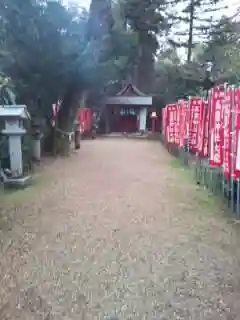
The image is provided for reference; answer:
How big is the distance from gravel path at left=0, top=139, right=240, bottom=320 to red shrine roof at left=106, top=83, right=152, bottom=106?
61.4 ft

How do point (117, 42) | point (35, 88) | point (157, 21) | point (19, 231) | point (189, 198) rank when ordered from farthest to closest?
point (157, 21) → point (117, 42) → point (35, 88) → point (189, 198) → point (19, 231)

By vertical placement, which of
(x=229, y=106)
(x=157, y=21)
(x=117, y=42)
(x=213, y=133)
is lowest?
(x=213, y=133)

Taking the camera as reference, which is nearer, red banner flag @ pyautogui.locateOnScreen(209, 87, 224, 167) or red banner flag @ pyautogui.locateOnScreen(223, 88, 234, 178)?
red banner flag @ pyautogui.locateOnScreen(223, 88, 234, 178)

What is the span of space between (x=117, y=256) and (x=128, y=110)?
23.0m

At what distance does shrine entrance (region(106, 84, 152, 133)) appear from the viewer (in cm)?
2534

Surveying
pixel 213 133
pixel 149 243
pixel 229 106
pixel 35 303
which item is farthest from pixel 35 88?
pixel 35 303

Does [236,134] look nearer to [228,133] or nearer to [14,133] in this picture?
[228,133]

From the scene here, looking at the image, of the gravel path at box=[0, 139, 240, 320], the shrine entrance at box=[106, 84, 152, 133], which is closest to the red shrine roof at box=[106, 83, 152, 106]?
the shrine entrance at box=[106, 84, 152, 133]

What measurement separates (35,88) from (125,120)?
15.8m

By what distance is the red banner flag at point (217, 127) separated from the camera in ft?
19.3

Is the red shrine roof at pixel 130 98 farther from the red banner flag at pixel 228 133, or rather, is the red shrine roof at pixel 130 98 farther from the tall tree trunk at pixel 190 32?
the red banner flag at pixel 228 133

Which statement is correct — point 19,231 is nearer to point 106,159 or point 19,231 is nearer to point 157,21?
point 106,159

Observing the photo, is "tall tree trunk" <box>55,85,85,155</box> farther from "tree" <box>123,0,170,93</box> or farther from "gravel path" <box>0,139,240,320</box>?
"tree" <box>123,0,170,93</box>

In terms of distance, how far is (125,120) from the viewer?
26812 mm
